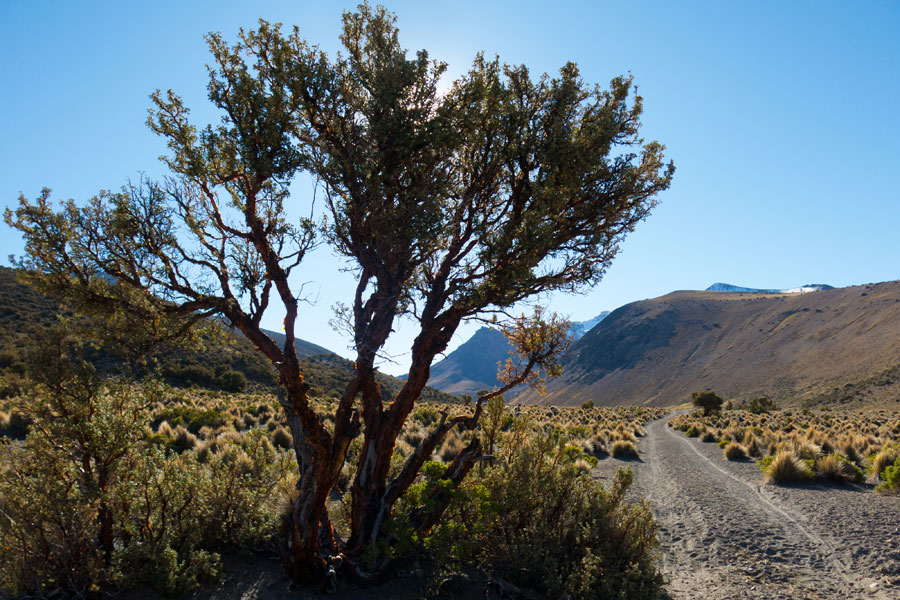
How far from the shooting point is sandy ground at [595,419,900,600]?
7.32m

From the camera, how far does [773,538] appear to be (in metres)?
9.38

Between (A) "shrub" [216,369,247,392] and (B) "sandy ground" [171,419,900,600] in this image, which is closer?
(B) "sandy ground" [171,419,900,600]

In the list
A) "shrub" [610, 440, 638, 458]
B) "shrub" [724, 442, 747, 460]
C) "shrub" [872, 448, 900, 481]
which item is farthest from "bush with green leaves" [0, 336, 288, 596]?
"shrub" [724, 442, 747, 460]

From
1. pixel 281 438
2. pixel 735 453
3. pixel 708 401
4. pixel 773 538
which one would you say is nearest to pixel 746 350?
pixel 708 401

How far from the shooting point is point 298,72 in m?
6.43

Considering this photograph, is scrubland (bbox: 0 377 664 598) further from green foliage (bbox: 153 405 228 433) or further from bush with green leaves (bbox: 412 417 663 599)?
green foliage (bbox: 153 405 228 433)

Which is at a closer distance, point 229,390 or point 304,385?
point 304,385

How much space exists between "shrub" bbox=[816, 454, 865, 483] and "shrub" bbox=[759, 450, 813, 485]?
0.37 meters

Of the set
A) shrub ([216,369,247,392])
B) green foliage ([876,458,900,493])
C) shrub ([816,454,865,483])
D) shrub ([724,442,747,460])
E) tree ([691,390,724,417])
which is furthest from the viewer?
tree ([691,390,724,417])

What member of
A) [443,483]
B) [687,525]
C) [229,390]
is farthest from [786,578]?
[229,390]

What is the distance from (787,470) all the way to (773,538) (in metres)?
6.07

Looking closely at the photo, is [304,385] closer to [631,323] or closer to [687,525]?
[687,525]

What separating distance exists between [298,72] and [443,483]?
6118mm

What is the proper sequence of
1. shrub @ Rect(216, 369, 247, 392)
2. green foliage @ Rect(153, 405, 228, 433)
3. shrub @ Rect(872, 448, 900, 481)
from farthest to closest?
1. shrub @ Rect(216, 369, 247, 392)
2. green foliage @ Rect(153, 405, 228, 433)
3. shrub @ Rect(872, 448, 900, 481)
